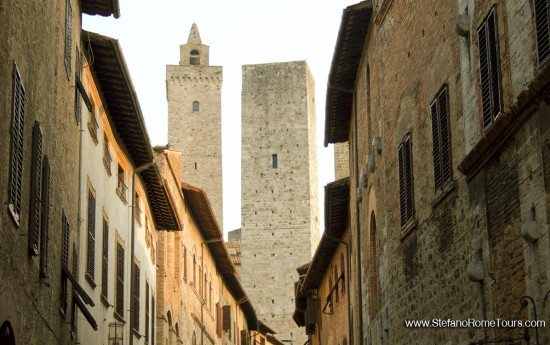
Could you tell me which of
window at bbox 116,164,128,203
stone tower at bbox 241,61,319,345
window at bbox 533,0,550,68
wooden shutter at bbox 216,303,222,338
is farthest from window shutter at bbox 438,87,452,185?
stone tower at bbox 241,61,319,345

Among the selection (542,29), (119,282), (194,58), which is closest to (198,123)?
(194,58)

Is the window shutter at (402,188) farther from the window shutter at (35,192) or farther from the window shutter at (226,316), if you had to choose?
the window shutter at (226,316)

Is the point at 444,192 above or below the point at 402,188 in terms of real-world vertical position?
below

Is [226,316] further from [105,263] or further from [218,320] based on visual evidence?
[105,263]

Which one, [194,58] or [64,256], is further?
[194,58]

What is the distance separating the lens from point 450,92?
50.0ft

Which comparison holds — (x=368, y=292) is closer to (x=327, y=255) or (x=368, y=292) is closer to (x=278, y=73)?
(x=327, y=255)

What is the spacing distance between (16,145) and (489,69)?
16.8 feet

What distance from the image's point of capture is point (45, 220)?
1475cm

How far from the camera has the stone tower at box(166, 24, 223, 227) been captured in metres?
87.6

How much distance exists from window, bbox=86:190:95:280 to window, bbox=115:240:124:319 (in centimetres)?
317

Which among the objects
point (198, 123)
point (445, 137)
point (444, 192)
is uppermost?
point (198, 123)

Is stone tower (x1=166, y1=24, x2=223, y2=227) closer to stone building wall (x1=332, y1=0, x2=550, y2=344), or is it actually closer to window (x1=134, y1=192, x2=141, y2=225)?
window (x1=134, y1=192, x2=141, y2=225)

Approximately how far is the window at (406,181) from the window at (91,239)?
5254mm
